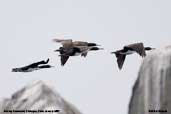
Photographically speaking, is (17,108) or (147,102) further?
(147,102)

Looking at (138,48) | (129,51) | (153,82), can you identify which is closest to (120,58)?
(129,51)

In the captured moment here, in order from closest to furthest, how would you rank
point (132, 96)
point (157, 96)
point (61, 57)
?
1. point (61, 57)
2. point (157, 96)
3. point (132, 96)

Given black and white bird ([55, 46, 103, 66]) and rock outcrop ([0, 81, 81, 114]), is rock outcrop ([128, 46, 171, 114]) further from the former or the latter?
black and white bird ([55, 46, 103, 66])

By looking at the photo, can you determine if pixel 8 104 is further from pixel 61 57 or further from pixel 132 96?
pixel 61 57

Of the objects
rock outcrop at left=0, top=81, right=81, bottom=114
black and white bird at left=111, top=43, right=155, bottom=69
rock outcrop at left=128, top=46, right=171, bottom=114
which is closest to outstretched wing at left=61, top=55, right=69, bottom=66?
black and white bird at left=111, top=43, right=155, bottom=69

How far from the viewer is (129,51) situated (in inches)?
2532

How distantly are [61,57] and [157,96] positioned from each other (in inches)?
4392

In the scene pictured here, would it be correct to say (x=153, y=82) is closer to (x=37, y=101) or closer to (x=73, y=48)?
(x=37, y=101)

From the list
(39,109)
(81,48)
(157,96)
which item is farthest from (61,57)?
(157,96)

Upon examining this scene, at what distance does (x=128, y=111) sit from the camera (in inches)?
7229

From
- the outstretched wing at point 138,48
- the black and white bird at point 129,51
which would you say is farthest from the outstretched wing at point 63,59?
the outstretched wing at point 138,48

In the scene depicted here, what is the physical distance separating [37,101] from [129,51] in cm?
9905

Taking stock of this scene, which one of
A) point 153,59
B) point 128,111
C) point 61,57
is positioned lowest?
point 128,111

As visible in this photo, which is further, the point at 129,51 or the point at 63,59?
the point at 129,51
